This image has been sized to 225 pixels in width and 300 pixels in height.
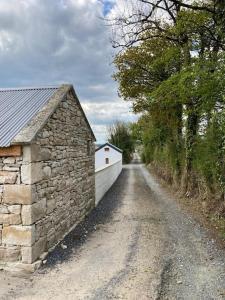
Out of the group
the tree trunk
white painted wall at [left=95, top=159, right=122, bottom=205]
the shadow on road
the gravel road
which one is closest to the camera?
the gravel road

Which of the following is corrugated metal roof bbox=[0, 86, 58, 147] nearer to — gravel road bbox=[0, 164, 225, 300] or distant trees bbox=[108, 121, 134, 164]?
gravel road bbox=[0, 164, 225, 300]

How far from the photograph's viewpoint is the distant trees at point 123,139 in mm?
53406

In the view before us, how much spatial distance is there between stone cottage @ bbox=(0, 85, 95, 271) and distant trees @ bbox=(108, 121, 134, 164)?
43.8 metres

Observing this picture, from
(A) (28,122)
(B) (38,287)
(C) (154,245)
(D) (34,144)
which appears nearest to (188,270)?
(C) (154,245)

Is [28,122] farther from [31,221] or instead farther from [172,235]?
[172,235]

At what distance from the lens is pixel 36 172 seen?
6.34 meters

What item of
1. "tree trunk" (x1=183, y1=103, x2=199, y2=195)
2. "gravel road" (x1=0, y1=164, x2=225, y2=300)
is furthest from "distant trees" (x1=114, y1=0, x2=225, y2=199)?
"gravel road" (x1=0, y1=164, x2=225, y2=300)

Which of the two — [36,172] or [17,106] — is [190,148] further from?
[36,172]

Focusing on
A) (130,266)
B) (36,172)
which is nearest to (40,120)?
(36,172)

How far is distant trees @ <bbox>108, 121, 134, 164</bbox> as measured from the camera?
53.4 meters

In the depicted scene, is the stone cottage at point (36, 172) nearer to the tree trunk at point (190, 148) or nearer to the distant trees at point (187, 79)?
the distant trees at point (187, 79)

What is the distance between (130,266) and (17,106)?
4689mm

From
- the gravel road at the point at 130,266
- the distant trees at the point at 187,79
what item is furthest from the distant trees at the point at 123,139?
the gravel road at the point at 130,266

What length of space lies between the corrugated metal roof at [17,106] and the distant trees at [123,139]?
44.4 meters
